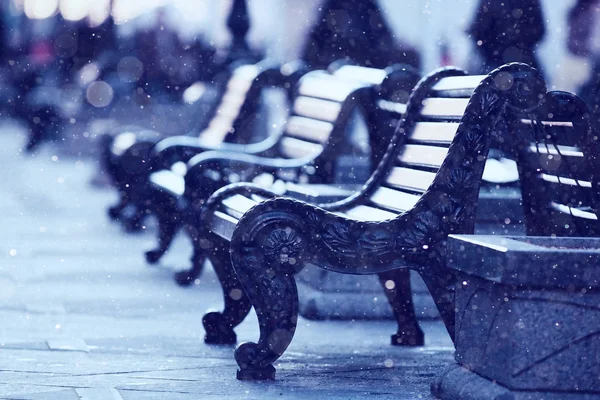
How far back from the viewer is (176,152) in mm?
9836

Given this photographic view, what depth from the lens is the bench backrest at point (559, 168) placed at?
5484 millimetres

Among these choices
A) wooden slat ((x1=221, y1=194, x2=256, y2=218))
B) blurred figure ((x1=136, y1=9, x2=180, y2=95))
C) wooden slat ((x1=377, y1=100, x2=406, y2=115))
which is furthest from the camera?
blurred figure ((x1=136, y1=9, x2=180, y2=95))

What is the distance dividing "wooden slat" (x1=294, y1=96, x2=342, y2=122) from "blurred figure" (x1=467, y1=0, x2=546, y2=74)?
4.16 ft

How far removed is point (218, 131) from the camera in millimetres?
10789

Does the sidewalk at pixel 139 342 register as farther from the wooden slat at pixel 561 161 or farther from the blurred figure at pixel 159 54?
the blurred figure at pixel 159 54

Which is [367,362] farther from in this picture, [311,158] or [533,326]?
[311,158]

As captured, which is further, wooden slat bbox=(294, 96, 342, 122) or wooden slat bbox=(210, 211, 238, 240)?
wooden slat bbox=(294, 96, 342, 122)

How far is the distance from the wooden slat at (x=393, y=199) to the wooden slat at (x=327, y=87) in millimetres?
1726

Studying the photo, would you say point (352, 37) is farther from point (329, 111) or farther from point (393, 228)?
point (393, 228)

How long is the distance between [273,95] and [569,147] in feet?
34.0

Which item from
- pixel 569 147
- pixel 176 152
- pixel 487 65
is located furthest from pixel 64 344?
pixel 487 65

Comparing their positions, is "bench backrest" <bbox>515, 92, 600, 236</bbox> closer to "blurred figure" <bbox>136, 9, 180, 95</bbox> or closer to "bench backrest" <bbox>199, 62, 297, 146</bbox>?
"bench backrest" <bbox>199, 62, 297, 146</bbox>

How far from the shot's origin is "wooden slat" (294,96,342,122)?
8.23 meters

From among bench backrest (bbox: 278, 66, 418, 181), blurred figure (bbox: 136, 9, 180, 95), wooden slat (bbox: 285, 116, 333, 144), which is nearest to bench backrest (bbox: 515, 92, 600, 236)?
bench backrest (bbox: 278, 66, 418, 181)
